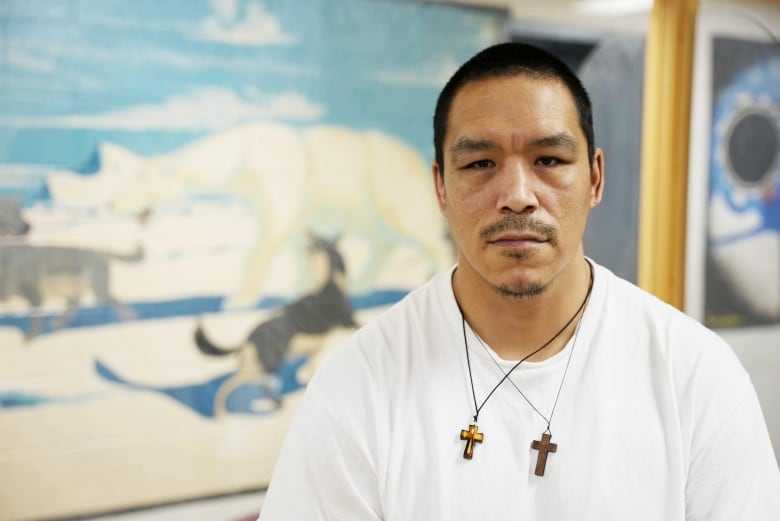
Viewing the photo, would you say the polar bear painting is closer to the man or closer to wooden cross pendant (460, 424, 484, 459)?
the man

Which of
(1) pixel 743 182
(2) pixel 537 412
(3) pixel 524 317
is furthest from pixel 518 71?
(1) pixel 743 182

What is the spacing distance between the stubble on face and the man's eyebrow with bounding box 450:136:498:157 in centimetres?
11

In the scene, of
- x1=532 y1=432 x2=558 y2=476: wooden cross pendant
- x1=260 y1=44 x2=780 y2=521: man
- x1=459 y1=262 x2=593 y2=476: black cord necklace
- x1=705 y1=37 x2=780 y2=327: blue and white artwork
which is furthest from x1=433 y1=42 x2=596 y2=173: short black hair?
x1=705 y1=37 x2=780 y2=327: blue and white artwork

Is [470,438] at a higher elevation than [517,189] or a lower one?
lower

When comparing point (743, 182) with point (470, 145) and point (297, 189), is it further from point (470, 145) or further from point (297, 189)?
point (470, 145)

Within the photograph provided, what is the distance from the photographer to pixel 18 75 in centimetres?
150

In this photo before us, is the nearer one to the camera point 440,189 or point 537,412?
point 537,412

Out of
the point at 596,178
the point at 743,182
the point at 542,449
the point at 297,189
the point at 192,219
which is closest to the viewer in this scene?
the point at 542,449

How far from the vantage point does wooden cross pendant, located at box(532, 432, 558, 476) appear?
1.12 meters

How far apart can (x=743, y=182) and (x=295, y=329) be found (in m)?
1.43

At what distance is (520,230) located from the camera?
45.0 inches

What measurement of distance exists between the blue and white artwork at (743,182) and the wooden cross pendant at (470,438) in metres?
1.49

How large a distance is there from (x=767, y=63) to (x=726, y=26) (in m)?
0.18

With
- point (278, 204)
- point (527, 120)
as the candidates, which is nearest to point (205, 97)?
point (278, 204)
